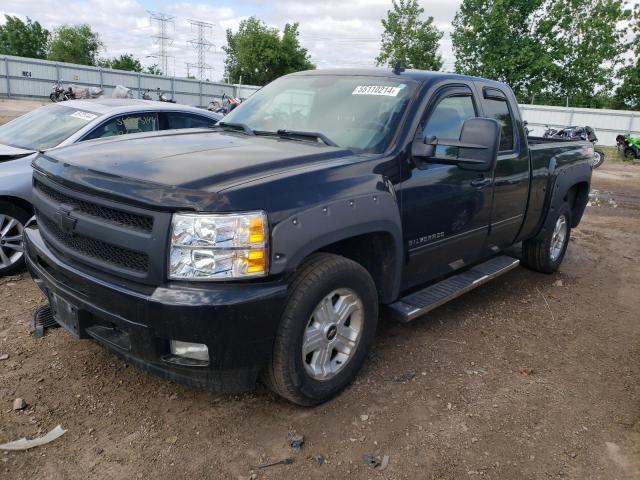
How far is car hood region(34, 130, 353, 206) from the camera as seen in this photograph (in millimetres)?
2510

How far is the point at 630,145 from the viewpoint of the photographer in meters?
19.2

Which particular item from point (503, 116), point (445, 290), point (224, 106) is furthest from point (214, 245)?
point (224, 106)

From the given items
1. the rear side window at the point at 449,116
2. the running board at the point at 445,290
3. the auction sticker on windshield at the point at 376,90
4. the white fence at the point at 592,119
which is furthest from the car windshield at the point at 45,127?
the white fence at the point at 592,119

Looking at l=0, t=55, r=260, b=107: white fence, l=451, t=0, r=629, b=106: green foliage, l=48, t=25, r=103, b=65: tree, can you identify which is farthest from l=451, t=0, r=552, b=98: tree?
l=48, t=25, r=103, b=65: tree

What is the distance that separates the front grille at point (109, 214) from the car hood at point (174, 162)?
0.31ft

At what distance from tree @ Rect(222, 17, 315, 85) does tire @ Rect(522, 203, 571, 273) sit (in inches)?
2119

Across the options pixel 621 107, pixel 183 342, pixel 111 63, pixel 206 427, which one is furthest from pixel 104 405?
pixel 111 63

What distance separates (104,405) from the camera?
9.82ft

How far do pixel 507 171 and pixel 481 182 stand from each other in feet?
1.55

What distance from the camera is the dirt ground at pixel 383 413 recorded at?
8.61 ft

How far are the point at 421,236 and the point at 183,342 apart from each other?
1.73m

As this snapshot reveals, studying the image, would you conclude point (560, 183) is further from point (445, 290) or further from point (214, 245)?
point (214, 245)

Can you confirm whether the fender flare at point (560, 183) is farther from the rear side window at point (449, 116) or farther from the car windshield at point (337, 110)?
the car windshield at point (337, 110)

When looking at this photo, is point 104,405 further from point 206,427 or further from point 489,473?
point 489,473
